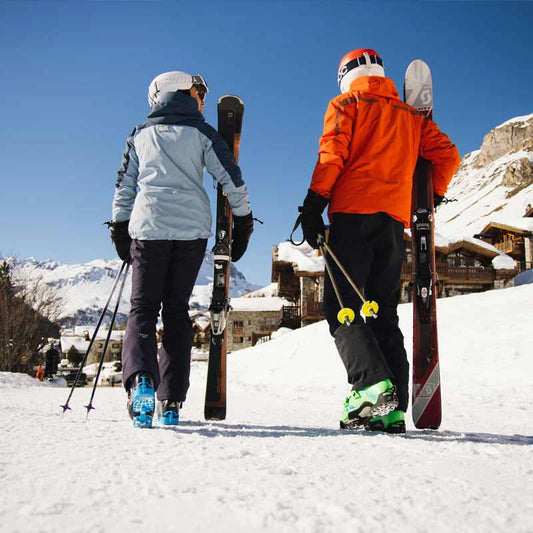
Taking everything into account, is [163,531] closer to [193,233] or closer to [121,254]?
[193,233]

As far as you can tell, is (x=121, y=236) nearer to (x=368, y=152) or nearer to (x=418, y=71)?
(x=368, y=152)

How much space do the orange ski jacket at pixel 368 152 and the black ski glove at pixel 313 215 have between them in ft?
0.14

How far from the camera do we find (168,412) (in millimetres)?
2369

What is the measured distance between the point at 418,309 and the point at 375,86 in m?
1.44

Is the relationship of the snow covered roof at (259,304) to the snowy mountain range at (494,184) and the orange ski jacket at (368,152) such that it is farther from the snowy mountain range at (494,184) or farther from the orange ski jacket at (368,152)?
the orange ski jacket at (368,152)

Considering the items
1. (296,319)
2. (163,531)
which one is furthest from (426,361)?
(296,319)

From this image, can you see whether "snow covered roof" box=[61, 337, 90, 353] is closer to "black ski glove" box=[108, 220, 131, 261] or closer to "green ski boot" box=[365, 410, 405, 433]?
"black ski glove" box=[108, 220, 131, 261]

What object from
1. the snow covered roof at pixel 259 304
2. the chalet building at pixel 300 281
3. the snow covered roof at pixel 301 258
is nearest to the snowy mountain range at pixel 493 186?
the snow covered roof at pixel 259 304

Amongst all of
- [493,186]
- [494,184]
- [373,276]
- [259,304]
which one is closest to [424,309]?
[373,276]

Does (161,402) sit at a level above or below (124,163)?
below

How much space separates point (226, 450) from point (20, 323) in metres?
16.1

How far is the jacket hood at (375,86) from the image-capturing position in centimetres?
264

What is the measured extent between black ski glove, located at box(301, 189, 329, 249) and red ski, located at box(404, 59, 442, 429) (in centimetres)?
72

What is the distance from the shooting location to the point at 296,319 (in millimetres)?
29766
